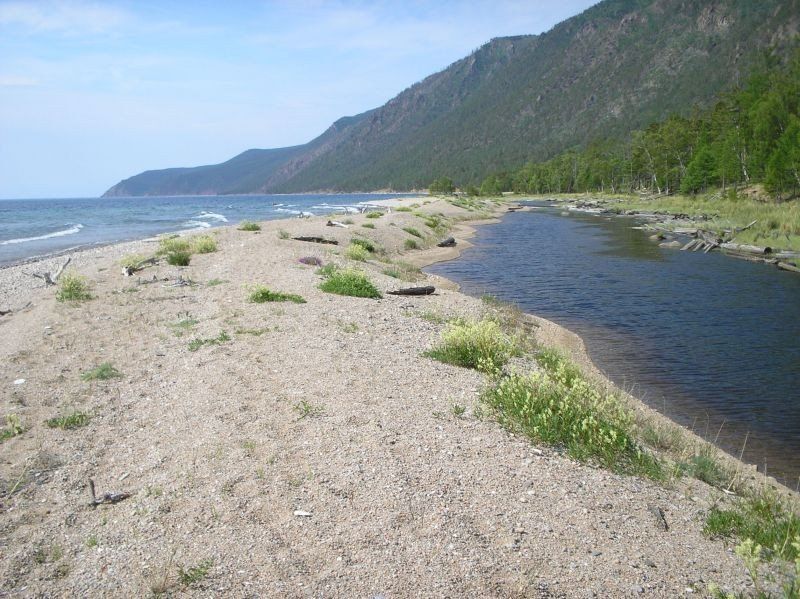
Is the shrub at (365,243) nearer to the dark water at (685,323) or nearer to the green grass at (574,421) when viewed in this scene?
the dark water at (685,323)

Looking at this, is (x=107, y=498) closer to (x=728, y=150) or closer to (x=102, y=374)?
(x=102, y=374)

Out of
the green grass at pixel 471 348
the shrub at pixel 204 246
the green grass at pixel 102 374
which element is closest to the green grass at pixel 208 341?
the green grass at pixel 102 374

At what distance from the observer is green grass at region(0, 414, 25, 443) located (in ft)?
24.7

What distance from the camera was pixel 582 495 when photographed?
607 centimetres

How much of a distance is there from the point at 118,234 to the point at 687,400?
52474mm

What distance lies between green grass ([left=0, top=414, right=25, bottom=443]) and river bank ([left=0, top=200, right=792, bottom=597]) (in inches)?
4.0

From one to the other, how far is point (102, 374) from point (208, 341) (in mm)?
2184

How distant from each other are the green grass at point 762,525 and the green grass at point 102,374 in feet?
30.8

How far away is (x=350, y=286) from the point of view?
1631 cm

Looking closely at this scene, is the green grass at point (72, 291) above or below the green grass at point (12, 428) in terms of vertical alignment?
above

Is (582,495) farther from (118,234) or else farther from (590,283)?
(118,234)

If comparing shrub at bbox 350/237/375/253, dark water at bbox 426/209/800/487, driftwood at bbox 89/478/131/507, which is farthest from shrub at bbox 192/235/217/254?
driftwood at bbox 89/478/131/507

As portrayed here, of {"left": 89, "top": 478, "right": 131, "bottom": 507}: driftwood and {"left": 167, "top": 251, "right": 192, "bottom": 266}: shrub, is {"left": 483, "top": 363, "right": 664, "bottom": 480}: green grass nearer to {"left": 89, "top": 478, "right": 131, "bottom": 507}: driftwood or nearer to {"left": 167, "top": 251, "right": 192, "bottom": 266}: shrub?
{"left": 89, "top": 478, "right": 131, "bottom": 507}: driftwood

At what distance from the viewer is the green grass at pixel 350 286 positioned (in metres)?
16.1
